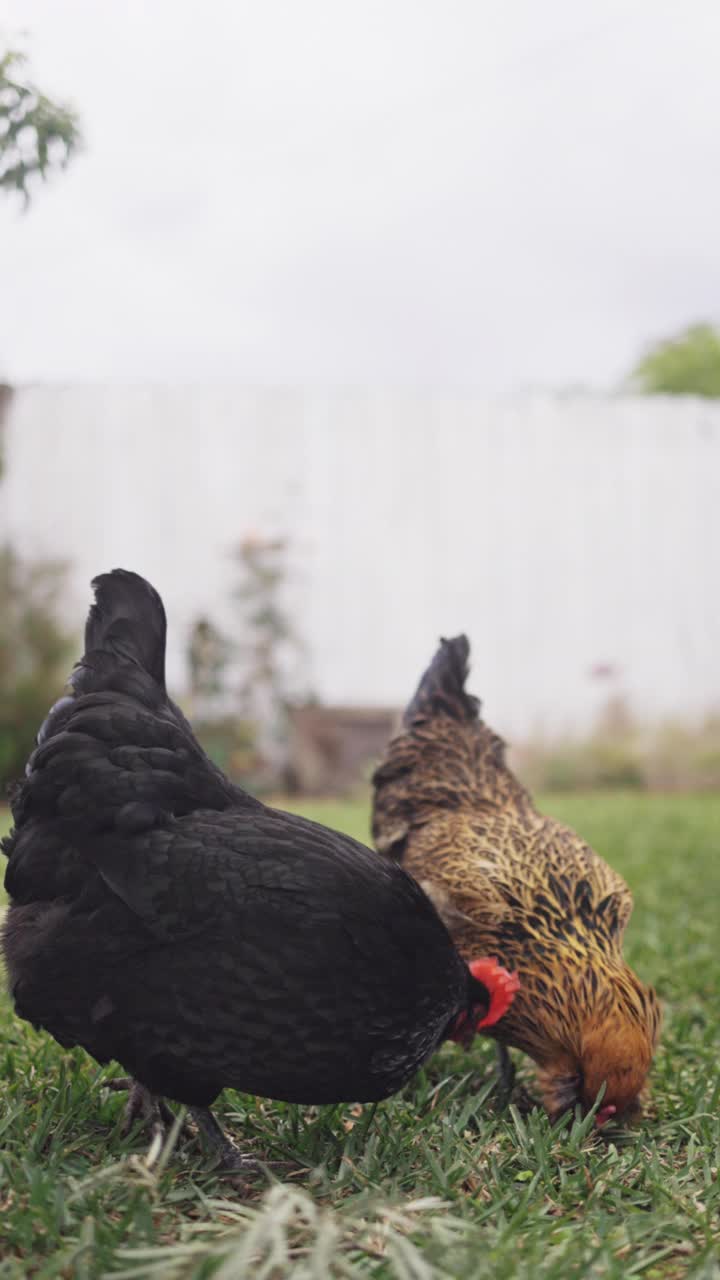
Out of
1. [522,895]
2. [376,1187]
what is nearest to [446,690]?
[522,895]

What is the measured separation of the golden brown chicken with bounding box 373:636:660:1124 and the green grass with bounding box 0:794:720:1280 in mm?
131

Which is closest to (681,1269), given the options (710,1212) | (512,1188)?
(710,1212)

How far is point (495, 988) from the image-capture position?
6.24 ft

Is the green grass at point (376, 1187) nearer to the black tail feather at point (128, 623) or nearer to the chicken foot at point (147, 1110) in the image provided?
the chicken foot at point (147, 1110)

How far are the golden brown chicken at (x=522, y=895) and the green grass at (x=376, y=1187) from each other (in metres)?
0.13

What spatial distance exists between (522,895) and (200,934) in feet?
2.76

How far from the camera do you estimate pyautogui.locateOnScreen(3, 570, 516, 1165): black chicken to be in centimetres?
156

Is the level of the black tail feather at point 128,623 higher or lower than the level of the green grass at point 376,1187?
higher

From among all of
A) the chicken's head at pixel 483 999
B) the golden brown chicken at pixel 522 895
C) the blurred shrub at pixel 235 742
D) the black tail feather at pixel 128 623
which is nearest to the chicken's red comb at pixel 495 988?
the chicken's head at pixel 483 999

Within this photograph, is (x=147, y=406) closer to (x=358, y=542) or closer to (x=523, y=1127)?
(x=358, y=542)

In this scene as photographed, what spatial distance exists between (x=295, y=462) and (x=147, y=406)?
4.76ft

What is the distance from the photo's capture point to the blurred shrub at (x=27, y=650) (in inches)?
288

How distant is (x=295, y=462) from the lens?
32.1 feet

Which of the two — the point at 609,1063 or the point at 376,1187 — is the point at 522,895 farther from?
the point at 376,1187
